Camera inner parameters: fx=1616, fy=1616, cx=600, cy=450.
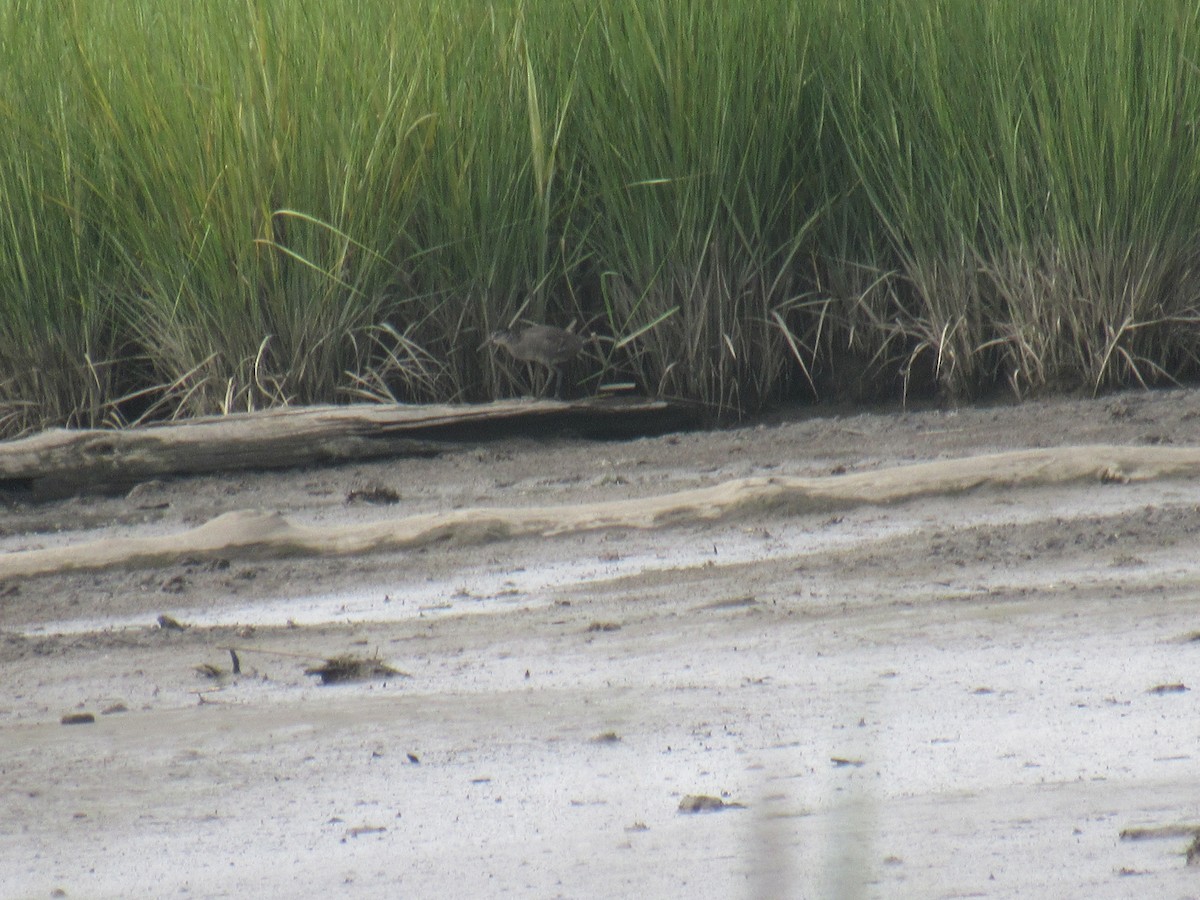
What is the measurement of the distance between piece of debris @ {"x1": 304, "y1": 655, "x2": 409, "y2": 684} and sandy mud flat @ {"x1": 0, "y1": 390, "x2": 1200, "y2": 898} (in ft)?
0.06

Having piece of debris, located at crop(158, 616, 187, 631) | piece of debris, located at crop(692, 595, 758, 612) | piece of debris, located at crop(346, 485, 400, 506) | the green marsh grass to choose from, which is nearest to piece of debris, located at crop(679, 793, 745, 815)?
piece of debris, located at crop(692, 595, 758, 612)

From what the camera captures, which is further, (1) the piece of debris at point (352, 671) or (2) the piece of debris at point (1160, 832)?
(1) the piece of debris at point (352, 671)

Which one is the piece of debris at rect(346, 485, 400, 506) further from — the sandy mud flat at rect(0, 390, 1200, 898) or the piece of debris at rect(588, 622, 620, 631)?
the piece of debris at rect(588, 622, 620, 631)

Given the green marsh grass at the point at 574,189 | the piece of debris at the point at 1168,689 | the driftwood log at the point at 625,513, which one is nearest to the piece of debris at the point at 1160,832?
the piece of debris at the point at 1168,689

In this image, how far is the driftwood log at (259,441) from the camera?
4.80 meters

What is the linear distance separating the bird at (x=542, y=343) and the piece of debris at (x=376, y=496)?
2.99 ft

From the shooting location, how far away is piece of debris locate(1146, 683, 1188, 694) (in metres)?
2.32

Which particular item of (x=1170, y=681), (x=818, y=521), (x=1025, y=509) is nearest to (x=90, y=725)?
(x=1170, y=681)

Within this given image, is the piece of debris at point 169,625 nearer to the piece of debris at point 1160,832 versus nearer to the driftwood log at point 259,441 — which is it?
the driftwood log at point 259,441

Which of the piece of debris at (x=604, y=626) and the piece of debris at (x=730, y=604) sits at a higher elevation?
the piece of debris at (x=604, y=626)

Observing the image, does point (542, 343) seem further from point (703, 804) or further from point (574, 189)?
point (703, 804)

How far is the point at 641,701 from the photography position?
2.46 m

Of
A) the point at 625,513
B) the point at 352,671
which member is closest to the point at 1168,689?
the point at 352,671

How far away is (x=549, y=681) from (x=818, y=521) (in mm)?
1353
